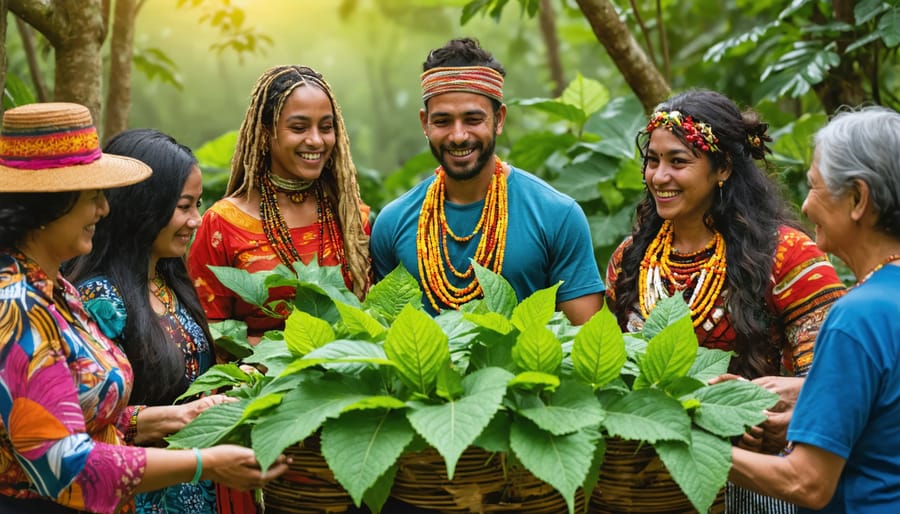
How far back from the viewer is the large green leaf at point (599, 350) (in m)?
1.86

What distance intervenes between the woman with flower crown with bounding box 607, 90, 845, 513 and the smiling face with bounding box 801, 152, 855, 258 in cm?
55

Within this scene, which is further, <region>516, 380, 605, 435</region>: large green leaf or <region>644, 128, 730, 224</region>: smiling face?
<region>644, 128, 730, 224</region>: smiling face

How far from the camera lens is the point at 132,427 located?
7.68 feet

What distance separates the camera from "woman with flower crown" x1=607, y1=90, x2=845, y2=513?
102 inches

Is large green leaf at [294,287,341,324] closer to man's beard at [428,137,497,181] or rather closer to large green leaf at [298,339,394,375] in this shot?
large green leaf at [298,339,394,375]

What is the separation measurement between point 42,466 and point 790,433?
1372mm

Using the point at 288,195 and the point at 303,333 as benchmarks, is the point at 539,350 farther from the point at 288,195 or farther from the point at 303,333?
the point at 288,195

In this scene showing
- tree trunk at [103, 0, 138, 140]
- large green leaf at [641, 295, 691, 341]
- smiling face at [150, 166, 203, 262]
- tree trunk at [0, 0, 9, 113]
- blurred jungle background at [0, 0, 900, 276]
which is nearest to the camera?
large green leaf at [641, 295, 691, 341]

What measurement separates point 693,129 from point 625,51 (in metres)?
1.76

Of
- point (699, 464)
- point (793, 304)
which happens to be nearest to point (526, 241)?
point (793, 304)

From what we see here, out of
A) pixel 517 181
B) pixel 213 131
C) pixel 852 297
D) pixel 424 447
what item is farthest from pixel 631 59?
pixel 213 131

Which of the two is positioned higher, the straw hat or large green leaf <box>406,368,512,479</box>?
the straw hat

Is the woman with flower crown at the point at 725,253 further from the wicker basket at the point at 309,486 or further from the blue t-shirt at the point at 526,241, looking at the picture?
the wicker basket at the point at 309,486

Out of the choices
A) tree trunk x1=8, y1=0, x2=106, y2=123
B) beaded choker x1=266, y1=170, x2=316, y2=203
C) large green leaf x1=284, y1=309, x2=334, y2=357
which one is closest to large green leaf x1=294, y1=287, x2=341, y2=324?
large green leaf x1=284, y1=309, x2=334, y2=357
